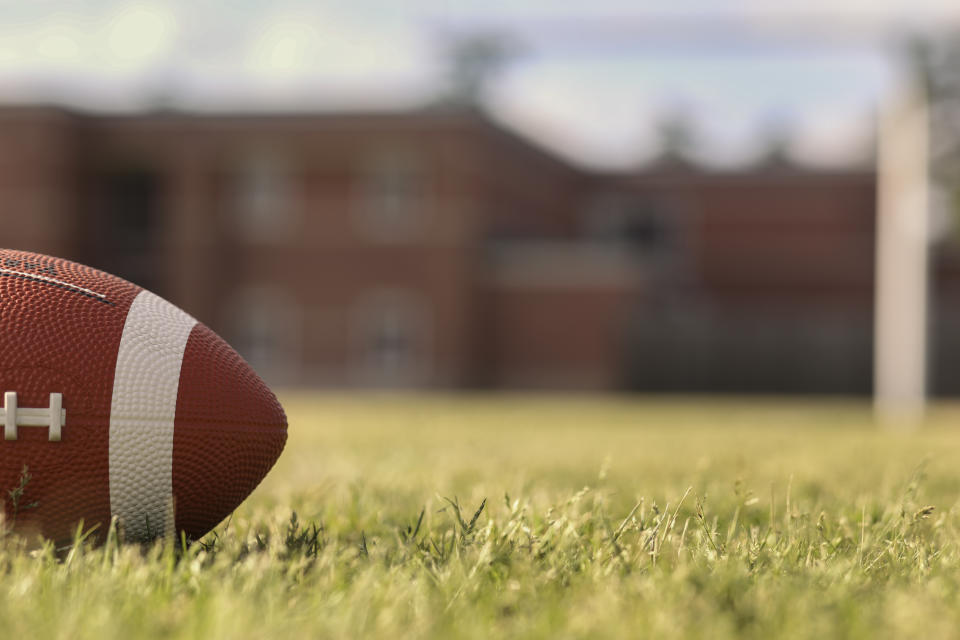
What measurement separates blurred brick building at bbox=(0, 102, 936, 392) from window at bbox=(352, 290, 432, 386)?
0.04 m

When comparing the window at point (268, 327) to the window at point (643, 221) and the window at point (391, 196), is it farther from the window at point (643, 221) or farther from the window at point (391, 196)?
the window at point (643, 221)

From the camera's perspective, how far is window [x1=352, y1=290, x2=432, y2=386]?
35.7 metres

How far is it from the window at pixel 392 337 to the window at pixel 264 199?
3373 millimetres

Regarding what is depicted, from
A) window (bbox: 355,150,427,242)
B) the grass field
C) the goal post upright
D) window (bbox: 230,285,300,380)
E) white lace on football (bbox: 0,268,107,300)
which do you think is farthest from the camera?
window (bbox: 230,285,300,380)

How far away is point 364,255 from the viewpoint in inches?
1425

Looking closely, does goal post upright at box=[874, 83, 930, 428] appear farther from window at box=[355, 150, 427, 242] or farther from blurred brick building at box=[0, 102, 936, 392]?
window at box=[355, 150, 427, 242]

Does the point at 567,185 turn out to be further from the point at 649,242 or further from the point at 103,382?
the point at 103,382

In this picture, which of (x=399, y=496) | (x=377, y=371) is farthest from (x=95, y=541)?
(x=377, y=371)

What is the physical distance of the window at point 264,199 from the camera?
36.5 metres

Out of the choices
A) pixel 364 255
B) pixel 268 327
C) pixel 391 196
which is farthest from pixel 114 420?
pixel 268 327

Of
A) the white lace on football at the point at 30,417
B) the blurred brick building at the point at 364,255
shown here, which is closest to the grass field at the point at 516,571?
the white lace on football at the point at 30,417

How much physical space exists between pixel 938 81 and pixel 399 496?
45.0m

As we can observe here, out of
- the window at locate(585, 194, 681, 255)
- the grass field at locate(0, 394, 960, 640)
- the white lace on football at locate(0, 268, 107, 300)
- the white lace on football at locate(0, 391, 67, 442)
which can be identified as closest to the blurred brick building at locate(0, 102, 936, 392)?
the window at locate(585, 194, 681, 255)

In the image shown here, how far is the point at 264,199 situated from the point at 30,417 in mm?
33764
